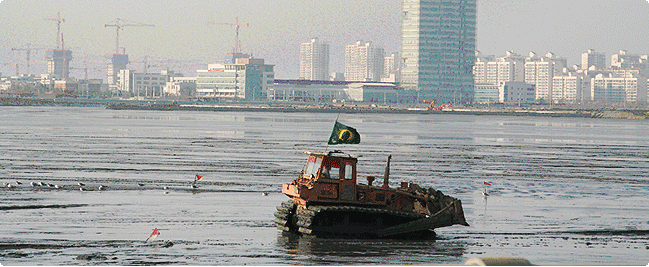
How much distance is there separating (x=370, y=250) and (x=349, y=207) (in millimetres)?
2435

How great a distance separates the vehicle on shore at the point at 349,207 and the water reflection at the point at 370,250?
51 cm

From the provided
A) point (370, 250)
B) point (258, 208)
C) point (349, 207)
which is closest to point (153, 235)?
point (349, 207)

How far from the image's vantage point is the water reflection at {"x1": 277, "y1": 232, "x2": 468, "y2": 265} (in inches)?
1201

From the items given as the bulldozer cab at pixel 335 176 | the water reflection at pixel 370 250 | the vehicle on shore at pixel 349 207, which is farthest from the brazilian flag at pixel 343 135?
the water reflection at pixel 370 250

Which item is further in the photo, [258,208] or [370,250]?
[258,208]

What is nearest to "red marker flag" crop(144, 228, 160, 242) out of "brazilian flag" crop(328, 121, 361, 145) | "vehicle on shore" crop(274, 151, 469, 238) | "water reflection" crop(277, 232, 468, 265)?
"water reflection" crop(277, 232, 468, 265)

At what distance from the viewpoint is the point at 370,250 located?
3253 centimetres

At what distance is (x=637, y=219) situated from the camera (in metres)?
42.1

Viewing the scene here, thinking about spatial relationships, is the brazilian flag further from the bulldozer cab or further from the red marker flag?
the red marker flag

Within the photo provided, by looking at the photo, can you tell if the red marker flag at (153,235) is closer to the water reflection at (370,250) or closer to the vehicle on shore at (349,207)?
the water reflection at (370,250)

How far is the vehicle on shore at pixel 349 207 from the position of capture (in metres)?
34.2

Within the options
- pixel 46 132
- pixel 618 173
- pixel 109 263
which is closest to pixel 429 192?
pixel 109 263

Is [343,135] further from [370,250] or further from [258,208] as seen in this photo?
[258,208]

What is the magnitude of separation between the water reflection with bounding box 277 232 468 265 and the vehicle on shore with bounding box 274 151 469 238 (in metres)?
0.51
